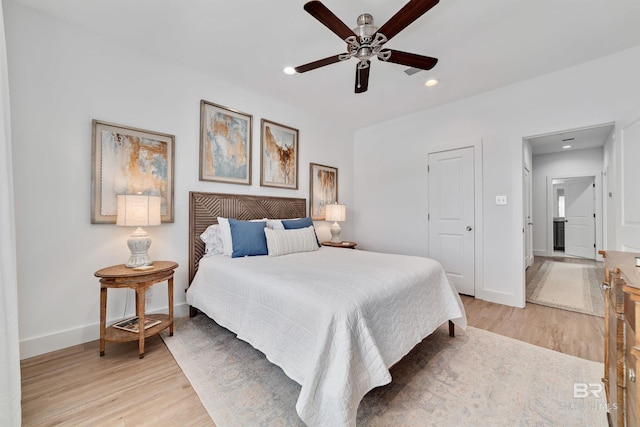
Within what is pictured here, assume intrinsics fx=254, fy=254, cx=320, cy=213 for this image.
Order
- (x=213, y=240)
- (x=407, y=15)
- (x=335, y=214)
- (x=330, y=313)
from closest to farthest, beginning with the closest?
(x=330, y=313)
(x=407, y=15)
(x=213, y=240)
(x=335, y=214)

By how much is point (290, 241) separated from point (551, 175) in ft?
22.5

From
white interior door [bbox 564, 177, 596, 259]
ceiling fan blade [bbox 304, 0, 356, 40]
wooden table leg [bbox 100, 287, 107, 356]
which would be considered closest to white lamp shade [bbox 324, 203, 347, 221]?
ceiling fan blade [bbox 304, 0, 356, 40]

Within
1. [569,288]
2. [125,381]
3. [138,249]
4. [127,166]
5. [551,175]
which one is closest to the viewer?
[125,381]

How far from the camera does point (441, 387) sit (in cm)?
164

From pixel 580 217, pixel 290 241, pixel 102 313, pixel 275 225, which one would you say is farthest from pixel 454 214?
pixel 580 217

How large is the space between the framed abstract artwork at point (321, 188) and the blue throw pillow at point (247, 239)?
144 cm

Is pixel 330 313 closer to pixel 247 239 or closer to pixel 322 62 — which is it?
pixel 247 239

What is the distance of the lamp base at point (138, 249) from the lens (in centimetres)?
214

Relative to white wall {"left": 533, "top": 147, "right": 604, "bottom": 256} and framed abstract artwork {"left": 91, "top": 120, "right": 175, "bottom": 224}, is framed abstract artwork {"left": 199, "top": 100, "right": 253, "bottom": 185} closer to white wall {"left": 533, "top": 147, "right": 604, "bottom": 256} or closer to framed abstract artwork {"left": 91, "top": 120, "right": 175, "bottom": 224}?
framed abstract artwork {"left": 91, "top": 120, "right": 175, "bottom": 224}

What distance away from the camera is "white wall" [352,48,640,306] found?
8.61ft

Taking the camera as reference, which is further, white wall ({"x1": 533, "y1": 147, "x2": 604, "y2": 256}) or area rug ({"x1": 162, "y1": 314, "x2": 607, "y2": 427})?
white wall ({"x1": 533, "y1": 147, "x2": 604, "y2": 256})

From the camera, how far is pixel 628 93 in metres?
2.48

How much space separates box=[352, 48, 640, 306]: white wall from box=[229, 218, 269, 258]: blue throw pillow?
7.94 ft

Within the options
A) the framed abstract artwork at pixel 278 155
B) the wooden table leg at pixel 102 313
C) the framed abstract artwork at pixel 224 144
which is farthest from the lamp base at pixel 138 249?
the framed abstract artwork at pixel 278 155
